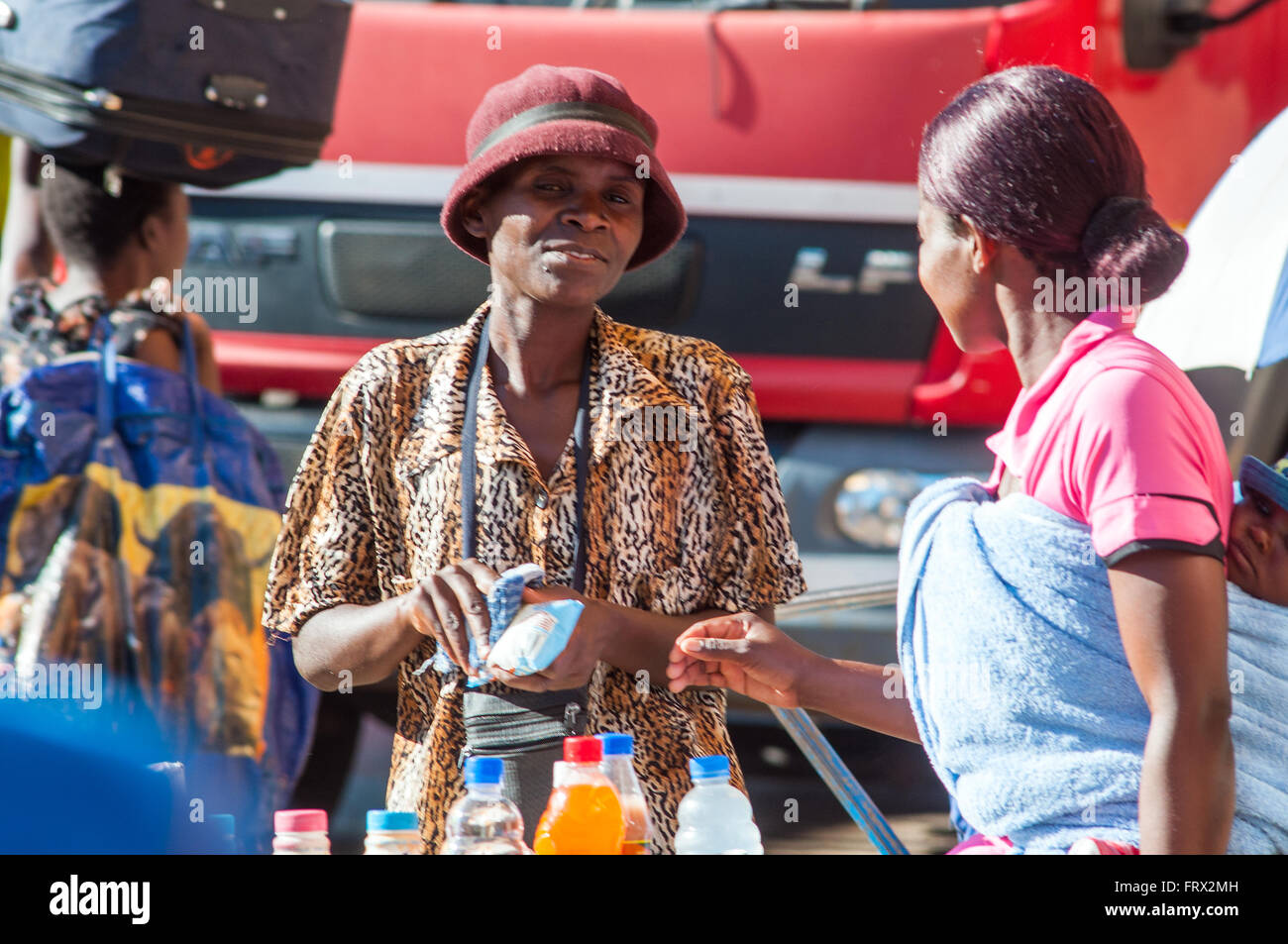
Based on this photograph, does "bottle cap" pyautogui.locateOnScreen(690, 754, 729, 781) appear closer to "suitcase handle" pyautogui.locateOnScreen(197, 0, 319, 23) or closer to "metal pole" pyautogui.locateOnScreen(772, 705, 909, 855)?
"metal pole" pyautogui.locateOnScreen(772, 705, 909, 855)

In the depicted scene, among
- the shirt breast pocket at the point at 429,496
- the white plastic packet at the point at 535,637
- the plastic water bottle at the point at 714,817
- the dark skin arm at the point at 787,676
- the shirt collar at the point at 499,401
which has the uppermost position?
the shirt collar at the point at 499,401

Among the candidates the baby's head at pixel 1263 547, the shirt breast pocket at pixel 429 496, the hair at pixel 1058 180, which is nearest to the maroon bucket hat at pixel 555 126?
the shirt breast pocket at pixel 429 496

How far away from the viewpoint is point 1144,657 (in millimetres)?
1550

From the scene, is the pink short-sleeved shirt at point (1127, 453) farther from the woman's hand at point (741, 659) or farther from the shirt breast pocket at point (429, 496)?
the shirt breast pocket at point (429, 496)

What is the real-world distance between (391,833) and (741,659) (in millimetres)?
524

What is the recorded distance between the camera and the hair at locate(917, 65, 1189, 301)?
5.57 ft

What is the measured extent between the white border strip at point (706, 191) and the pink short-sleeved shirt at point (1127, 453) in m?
1.88

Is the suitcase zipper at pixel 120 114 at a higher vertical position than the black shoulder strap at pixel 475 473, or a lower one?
higher

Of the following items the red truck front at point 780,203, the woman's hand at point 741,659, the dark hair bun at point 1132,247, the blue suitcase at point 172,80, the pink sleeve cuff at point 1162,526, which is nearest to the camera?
the pink sleeve cuff at point 1162,526

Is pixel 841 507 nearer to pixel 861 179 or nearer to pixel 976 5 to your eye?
pixel 861 179

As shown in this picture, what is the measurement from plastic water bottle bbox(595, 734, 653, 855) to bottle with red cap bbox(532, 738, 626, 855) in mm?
35

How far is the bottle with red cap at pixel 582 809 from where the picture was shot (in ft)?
5.83
